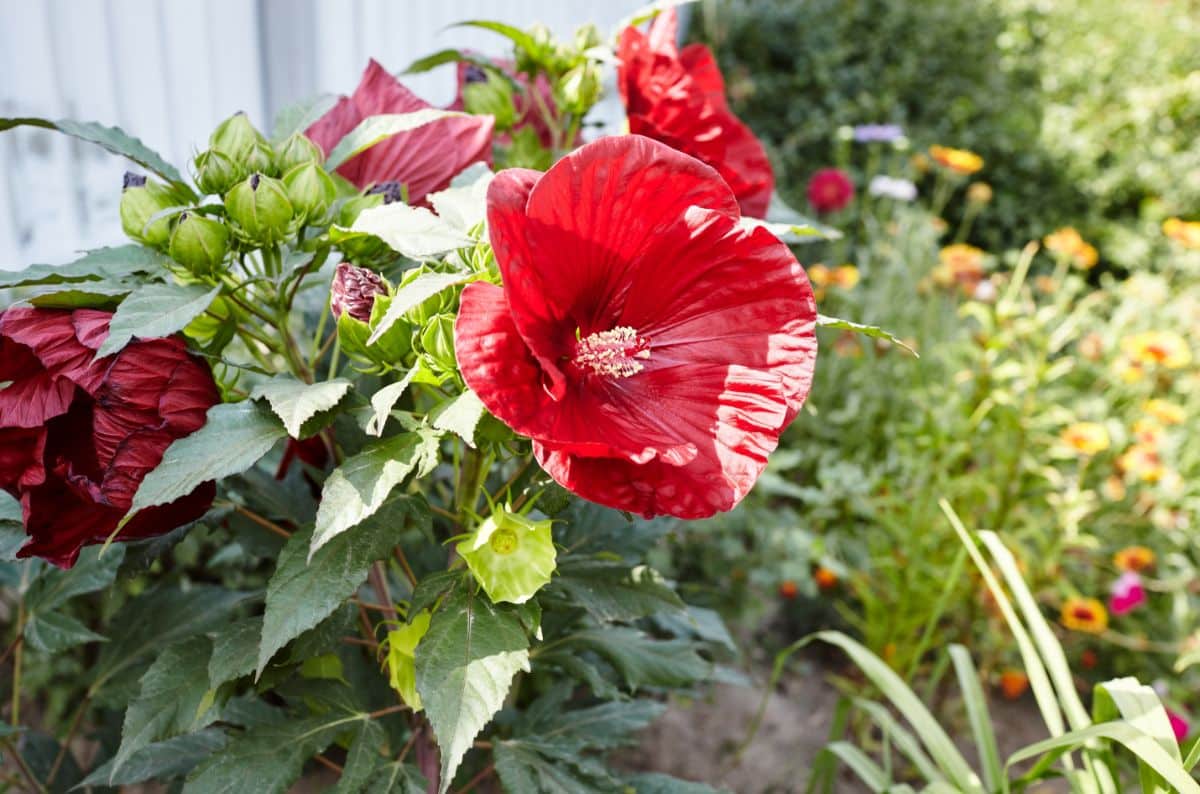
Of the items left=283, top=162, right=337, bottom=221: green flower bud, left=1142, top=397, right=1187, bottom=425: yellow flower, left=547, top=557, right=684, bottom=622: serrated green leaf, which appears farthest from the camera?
left=1142, top=397, right=1187, bottom=425: yellow flower

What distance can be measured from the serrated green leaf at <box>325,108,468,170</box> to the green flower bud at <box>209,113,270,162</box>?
0.18ft

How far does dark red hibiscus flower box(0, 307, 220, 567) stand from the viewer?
20.6 inches

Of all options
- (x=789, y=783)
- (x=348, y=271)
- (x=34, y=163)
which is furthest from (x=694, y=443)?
(x=34, y=163)

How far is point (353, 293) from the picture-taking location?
54 cm

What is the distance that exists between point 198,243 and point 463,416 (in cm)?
21

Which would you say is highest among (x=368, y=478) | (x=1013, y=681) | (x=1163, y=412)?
(x=368, y=478)

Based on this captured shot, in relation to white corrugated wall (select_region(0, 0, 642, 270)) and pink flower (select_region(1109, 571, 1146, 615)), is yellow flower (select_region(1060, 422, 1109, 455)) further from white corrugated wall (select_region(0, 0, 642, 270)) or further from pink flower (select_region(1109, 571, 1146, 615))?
white corrugated wall (select_region(0, 0, 642, 270))

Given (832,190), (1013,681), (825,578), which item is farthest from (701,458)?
(832,190)

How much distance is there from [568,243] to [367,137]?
0.20 m

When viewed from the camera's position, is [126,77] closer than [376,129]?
No

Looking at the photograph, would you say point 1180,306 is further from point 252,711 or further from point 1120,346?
point 252,711

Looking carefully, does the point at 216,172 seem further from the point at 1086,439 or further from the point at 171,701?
the point at 1086,439

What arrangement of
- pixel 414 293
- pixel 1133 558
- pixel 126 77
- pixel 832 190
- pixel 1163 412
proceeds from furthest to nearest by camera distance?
pixel 832 190 → pixel 1163 412 → pixel 1133 558 → pixel 126 77 → pixel 414 293

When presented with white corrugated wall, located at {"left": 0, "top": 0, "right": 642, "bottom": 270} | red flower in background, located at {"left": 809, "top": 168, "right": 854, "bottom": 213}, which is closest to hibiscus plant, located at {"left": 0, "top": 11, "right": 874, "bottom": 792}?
white corrugated wall, located at {"left": 0, "top": 0, "right": 642, "bottom": 270}
